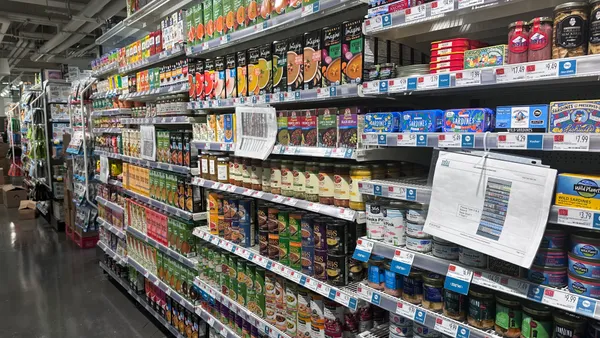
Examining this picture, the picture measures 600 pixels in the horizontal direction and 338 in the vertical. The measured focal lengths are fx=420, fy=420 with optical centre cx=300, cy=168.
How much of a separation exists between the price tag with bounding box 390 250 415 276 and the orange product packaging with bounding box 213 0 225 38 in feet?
6.44

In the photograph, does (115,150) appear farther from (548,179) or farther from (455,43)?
(548,179)

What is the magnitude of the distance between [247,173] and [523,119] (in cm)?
179

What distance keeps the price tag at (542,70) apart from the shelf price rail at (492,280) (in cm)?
69

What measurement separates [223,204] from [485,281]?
1975 mm

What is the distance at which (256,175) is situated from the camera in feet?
8.98

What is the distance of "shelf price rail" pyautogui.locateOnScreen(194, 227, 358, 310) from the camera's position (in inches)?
82.3

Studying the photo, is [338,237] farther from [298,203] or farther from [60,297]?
[60,297]

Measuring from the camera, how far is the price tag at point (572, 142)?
4.15ft

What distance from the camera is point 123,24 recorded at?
4.59 metres

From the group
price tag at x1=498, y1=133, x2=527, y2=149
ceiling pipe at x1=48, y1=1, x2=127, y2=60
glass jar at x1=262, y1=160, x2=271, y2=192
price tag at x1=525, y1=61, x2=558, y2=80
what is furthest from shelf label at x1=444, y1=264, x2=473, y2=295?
ceiling pipe at x1=48, y1=1, x2=127, y2=60

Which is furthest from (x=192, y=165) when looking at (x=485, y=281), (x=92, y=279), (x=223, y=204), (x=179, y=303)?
(x=92, y=279)

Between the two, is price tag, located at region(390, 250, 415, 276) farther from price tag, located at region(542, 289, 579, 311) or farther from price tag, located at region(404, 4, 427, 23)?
price tag, located at region(404, 4, 427, 23)

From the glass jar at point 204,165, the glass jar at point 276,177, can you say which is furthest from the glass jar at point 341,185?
the glass jar at point 204,165

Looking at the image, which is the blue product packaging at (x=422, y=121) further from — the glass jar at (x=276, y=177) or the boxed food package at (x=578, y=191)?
the glass jar at (x=276, y=177)
